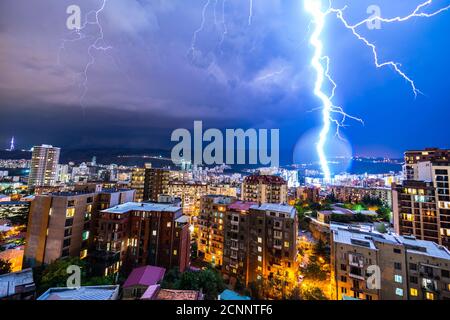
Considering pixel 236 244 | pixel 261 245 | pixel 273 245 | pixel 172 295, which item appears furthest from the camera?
pixel 236 244

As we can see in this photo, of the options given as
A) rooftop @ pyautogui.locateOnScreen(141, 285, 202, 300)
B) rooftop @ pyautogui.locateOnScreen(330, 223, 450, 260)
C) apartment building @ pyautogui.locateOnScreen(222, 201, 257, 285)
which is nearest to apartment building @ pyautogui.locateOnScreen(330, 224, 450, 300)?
rooftop @ pyautogui.locateOnScreen(330, 223, 450, 260)

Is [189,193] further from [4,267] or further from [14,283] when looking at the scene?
[14,283]

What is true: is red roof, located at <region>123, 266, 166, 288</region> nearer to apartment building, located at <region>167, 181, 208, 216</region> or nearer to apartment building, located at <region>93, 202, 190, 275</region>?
apartment building, located at <region>93, 202, 190, 275</region>
